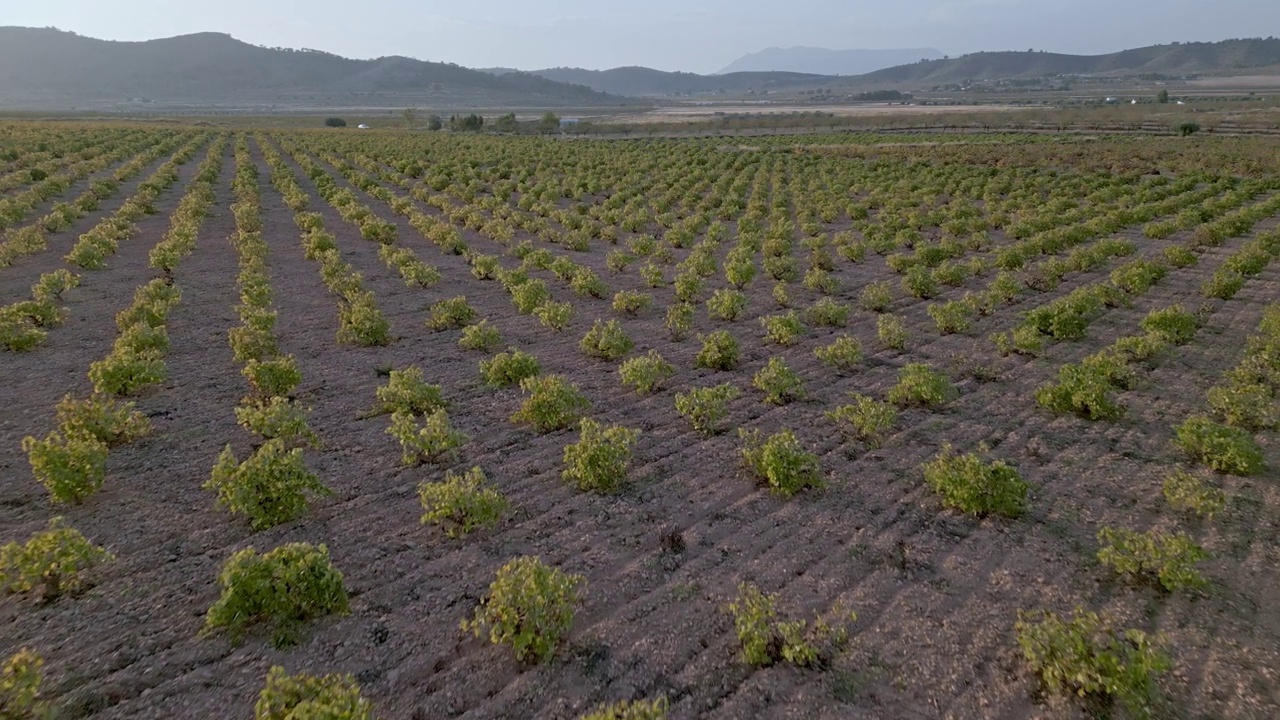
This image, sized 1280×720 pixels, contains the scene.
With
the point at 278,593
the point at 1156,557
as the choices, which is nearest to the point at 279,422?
the point at 278,593

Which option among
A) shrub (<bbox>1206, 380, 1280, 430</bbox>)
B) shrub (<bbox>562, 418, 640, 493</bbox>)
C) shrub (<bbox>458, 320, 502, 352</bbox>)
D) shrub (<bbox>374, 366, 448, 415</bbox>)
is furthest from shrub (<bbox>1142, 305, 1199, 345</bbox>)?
shrub (<bbox>374, 366, 448, 415</bbox>)

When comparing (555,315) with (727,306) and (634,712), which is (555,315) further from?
(634,712)

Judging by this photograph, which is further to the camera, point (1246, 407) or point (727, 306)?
point (727, 306)

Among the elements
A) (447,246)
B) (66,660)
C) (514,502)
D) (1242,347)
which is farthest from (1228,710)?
(447,246)

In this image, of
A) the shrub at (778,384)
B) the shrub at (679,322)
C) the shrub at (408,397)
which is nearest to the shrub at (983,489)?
the shrub at (778,384)

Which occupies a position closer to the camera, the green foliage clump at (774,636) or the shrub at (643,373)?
the green foliage clump at (774,636)

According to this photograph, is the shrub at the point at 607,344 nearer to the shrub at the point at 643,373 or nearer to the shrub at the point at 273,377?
the shrub at the point at 643,373

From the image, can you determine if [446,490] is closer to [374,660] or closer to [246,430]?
[374,660]
